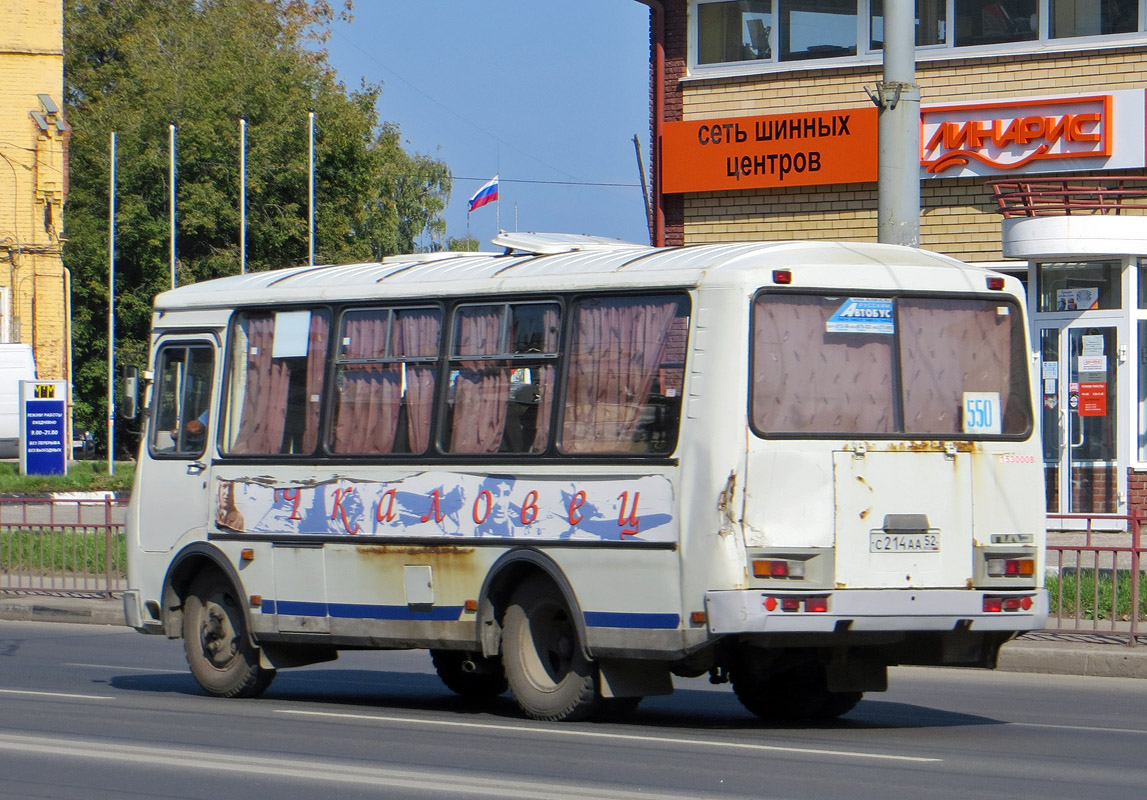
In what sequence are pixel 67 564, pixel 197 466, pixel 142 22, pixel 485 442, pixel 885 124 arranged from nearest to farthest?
pixel 485 442
pixel 197 466
pixel 885 124
pixel 67 564
pixel 142 22

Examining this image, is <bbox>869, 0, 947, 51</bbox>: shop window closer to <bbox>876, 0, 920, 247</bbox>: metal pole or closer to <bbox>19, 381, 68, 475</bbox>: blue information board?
<bbox>876, 0, 920, 247</bbox>: metal pole

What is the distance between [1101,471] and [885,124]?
29.2ft

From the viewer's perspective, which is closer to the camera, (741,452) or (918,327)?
(741,452)

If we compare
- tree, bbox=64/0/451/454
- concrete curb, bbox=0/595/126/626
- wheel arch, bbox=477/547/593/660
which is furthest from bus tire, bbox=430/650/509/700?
tree, bbox=64/0/451/454

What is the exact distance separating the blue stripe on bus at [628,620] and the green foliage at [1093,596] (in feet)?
19.8

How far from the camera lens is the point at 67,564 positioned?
21.2m

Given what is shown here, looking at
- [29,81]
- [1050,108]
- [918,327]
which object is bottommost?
[918,327]

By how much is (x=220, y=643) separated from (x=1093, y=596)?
23.0 feet

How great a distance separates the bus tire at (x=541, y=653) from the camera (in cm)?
1037

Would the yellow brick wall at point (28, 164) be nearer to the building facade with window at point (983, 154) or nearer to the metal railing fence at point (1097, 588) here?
the building facade with window at point (983, 154)

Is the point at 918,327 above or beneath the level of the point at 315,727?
above

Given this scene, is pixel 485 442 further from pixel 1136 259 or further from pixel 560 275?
pixel 1136 259

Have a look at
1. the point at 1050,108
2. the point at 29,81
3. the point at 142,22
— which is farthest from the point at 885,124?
the point at 142,22

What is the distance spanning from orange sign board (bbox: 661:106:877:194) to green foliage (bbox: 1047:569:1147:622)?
9.47m
